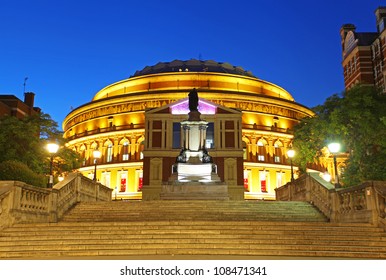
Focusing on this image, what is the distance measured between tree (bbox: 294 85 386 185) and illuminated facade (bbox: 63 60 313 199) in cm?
2731

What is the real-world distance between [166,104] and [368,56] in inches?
1234

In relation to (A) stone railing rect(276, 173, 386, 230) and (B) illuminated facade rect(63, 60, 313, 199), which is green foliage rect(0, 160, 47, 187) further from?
(B) illuminated facade rect(63, 60, 313, 199)

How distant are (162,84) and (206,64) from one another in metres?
14.3

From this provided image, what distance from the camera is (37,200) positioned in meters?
19.8

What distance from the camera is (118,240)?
15.5 metres

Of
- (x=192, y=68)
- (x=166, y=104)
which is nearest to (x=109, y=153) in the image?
(x=166, y=104)

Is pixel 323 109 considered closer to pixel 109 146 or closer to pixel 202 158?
pixel 202 158

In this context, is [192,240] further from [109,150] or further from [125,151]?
[109,150]

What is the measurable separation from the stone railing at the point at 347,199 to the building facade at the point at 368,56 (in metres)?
37.9

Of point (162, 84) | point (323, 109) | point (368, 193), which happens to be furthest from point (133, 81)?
point (368, 193)

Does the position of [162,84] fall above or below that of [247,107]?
above

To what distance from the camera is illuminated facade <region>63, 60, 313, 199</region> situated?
68625 millimetres

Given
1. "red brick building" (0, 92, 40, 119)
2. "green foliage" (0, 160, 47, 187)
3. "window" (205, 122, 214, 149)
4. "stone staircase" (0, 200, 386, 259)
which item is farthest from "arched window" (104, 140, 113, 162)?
"stone staircase" (0, 200, 386, 259)

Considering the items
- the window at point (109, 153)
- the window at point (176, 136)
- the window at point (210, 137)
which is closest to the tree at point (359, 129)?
the window at point (210, 137)
